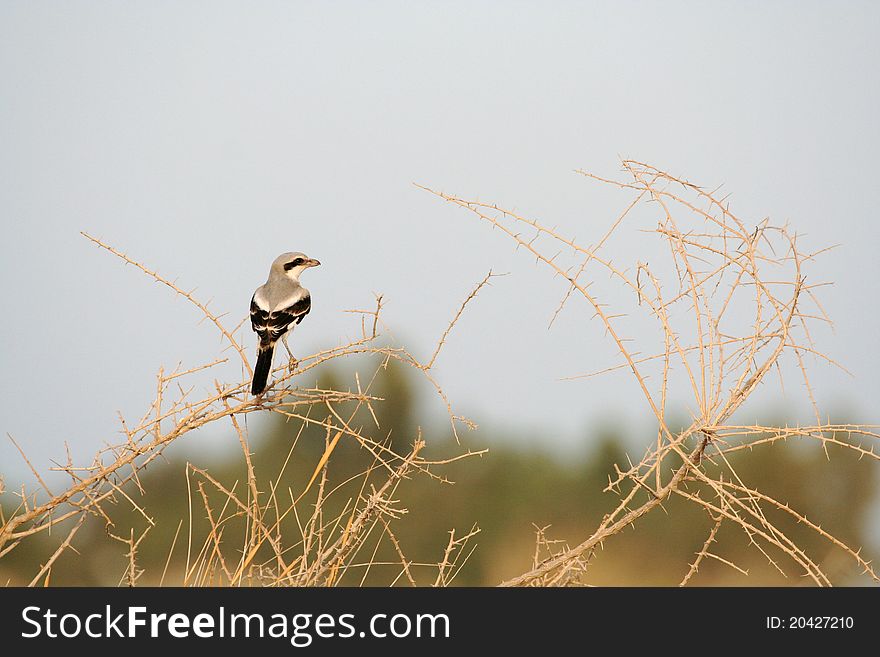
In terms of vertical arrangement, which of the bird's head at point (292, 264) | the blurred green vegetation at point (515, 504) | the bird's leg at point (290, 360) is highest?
the blurred green vegetation at point (515, 504)

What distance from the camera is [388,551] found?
26.8 meters

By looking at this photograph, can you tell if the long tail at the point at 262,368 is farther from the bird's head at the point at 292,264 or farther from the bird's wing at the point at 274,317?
the bird's head at the point at 292,264

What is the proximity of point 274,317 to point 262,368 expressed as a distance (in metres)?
0.88

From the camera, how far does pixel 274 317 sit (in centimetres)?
677

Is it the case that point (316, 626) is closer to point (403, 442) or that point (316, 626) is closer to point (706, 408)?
point (706, 408)

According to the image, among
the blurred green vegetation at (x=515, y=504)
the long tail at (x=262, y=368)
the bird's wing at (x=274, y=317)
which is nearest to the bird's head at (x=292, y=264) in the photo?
the bird's wing at (x=274, y=317)

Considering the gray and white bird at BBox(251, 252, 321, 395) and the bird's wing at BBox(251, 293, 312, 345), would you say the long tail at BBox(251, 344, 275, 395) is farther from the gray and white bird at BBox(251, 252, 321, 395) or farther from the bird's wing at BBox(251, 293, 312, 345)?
the bird's wing at BBox(251, 293, 312, 345)

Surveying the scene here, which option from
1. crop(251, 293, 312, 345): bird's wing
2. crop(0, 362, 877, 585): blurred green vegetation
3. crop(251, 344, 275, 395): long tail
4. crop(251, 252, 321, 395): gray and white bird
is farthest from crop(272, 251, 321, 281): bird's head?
crop(0, 362, 877, 585): blurred green vegetation

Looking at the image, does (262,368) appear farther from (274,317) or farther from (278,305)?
(278,305)

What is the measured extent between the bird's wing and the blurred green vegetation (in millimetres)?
14945

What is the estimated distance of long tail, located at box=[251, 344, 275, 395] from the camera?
18.9ft

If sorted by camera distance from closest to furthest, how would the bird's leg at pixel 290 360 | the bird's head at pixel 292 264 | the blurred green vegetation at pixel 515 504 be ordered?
the bird's leg at pixel 290 360 → the bird's head at pixel 292 264 → the blurred green vegetation at pixel 515 504

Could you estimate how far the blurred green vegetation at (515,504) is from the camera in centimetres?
2356

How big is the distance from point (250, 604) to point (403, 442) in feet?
69.1
